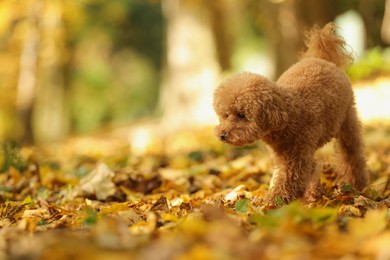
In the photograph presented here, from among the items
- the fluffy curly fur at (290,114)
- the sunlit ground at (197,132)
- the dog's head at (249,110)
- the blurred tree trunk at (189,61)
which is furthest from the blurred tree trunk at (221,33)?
the dog's head at (249,110)

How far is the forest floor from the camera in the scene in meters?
2.28

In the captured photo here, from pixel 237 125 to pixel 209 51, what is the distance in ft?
32.9

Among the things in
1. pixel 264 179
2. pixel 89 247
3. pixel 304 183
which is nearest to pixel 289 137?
pixel 304 183

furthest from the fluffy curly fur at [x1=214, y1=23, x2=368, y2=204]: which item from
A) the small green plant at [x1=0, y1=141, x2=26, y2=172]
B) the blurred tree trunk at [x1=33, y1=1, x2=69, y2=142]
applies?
the blurred tree trunk at [x1=33, y1=1, x2=69, y2=142]

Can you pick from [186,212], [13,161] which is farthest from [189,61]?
[186,212]

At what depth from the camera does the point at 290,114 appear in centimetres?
408

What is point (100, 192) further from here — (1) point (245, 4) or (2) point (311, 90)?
(1) point (245, 4)

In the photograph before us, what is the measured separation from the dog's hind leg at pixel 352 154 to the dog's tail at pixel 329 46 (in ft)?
1.38

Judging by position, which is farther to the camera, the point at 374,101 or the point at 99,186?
the point at 374,101

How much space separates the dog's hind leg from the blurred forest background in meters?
0.72

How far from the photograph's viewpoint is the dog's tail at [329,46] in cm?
498

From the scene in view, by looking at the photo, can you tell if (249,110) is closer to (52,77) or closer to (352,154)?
(352,154)

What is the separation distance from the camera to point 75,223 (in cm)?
336

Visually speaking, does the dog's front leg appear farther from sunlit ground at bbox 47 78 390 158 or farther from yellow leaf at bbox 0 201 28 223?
sunlit ground at bbox 47 78 390 158
